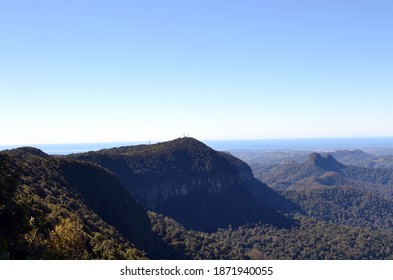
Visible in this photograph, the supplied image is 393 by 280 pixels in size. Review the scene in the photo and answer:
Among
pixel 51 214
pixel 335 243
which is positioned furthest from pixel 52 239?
pixel 335 243

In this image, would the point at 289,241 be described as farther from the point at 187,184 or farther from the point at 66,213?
the point at 66,213

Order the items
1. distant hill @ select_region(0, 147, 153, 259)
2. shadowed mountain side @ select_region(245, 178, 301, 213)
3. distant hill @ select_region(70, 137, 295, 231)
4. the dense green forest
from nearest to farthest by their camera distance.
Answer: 1. distant hill @ select_region(0, 147, 153, 259)
2. the dense green forest
3. distant hill @ select_region(70, 137, 295, 231)
4. shadowed mountain side @ select_region(245, 178, 301, 213)

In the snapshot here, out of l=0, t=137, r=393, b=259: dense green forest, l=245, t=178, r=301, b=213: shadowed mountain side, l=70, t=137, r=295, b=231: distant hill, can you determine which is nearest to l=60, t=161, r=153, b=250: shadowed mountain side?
l=0, t=137, r=393, b=259: dense green forest

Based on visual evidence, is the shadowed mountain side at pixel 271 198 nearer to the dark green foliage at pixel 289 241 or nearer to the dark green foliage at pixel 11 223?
the dark green foliage at pixel 289 241

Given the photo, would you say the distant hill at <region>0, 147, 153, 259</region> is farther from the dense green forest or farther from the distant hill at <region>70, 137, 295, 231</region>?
the distant hill at <region>70, 137, 295, 231</region>

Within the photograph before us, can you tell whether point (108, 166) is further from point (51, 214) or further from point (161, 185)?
point (51, 214)

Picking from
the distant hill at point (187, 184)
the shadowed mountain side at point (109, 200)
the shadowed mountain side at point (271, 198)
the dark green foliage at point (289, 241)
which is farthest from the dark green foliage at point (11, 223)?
the shadowed mountain side at point (271, 198)
